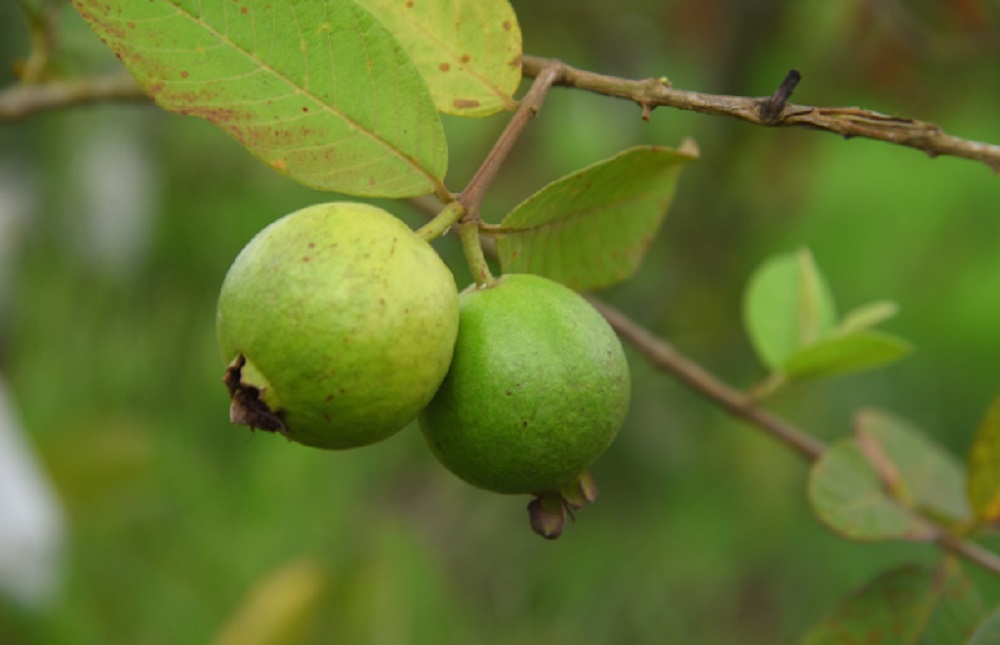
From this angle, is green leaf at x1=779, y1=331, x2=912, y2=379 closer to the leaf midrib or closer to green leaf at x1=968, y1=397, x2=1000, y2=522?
green leaf at x1=968, y1=397, x2=1000, y2=522

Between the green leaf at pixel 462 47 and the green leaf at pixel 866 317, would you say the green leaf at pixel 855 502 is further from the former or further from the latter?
the green leaf at pixel 462 47

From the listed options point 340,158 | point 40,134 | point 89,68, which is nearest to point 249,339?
point 340,158

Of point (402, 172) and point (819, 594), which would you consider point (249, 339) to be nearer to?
point (402, 172)

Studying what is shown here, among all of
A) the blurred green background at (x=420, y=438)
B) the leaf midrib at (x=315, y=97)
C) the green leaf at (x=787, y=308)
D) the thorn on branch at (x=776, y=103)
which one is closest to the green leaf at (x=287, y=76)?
the leaf midrib at (x=315, y=97)

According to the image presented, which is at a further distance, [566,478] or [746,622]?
[746,622]

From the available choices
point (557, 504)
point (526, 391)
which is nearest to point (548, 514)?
point (557, 504)
